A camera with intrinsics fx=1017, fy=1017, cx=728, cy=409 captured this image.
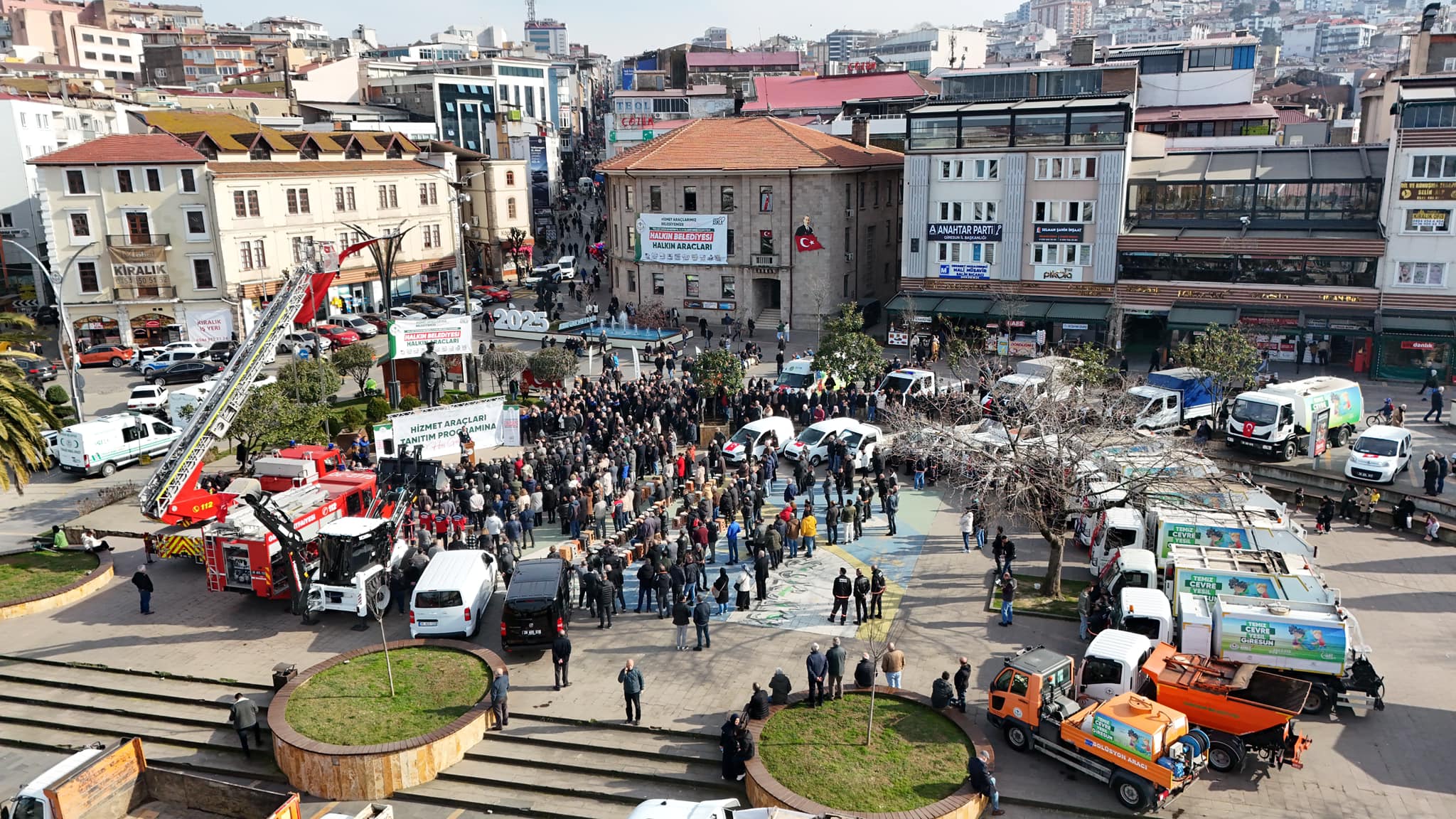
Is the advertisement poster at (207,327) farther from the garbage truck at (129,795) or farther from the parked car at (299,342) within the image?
the garbage truck at (129,795)

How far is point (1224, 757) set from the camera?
1648cm

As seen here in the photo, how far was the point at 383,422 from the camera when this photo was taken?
31312mm

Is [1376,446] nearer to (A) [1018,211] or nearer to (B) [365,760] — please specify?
(A) [1018,211]

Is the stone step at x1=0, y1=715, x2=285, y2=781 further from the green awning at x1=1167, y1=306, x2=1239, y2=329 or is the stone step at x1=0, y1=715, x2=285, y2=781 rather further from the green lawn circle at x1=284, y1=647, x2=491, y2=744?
the green awning at x1=1167, y1=306, x2=1239, y2=329

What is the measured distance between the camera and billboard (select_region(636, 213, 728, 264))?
54.3 metres

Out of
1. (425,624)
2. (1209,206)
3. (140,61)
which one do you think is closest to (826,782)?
(425,624)

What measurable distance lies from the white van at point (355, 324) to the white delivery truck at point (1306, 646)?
45.8 m

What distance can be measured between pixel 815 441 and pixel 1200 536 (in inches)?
473

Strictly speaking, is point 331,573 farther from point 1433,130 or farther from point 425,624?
point 1433,130

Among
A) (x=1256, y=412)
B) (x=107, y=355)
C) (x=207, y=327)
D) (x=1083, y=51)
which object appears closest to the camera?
(x=1256, y=412)

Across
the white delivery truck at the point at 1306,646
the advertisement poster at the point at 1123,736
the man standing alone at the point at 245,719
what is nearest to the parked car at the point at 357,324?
the man standing alone at the point at 245,719

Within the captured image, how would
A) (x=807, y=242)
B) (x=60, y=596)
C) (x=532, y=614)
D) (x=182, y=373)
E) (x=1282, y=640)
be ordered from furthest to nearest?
(x=807, y=242)
(x=182, y=373)
(x=60, y=596)
(x=532, y=614)
(x=1282, y=640)

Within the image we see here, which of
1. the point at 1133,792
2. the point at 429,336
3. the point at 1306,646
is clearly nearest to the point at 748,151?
the point at 429,336

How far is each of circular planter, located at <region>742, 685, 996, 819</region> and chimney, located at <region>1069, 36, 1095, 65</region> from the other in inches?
2079
